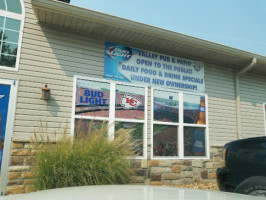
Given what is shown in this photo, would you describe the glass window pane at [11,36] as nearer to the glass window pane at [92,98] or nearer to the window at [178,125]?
→ the glass window pane at [92,98]

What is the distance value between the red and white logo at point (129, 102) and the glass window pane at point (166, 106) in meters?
0.53

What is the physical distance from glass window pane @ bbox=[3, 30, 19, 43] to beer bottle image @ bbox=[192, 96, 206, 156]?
509cm

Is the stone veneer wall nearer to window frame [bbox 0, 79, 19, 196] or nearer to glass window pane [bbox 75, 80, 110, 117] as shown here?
window frame [bbox 0, 79, 19, 196]

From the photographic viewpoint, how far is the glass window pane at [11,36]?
5280 millimetres

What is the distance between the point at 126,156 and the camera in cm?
500

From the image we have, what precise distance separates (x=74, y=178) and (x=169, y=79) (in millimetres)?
3814

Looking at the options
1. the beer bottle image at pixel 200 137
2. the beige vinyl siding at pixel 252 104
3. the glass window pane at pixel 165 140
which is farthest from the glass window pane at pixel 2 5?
the beige vinyl siding at pixel 252 104

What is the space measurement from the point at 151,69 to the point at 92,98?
186 cm

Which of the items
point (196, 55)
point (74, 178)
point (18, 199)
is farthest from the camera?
point (196, 55)

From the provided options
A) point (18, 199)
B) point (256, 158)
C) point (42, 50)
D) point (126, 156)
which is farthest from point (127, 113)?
point (18, 199)

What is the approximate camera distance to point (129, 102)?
6.21m

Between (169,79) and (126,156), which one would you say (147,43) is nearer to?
(169,79)

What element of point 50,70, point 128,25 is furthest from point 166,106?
point 50,70

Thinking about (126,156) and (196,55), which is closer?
(126,156)
